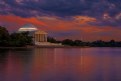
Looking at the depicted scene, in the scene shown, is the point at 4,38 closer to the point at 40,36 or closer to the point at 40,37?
the point at 40,36

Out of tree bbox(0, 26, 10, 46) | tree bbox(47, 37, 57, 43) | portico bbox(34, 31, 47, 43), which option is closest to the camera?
tree bbox(0, 26, 10, 46)

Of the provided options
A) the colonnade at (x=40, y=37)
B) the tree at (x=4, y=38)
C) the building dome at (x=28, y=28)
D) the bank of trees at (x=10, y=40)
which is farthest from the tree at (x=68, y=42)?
the tree at (x=4, y=38)

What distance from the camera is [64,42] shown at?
168 meters

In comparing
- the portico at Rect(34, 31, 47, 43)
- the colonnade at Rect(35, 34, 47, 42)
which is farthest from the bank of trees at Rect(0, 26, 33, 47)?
the colonnade at Rect(35, 34, 47, 42)

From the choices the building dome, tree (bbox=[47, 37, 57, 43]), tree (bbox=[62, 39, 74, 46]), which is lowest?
tree (bbox=[62, 39, 74, 46])

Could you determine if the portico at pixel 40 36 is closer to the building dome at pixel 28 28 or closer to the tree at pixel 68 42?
the building dome at pixel 28 28

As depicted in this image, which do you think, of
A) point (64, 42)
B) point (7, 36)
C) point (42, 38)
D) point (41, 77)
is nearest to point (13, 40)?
point (7, 36)

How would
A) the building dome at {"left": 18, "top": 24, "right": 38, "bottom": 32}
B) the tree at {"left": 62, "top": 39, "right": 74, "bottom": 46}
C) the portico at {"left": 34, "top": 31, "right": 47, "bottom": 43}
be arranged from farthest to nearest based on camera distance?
the building dome at {"left": 18, "top": 24, "right": 38, "bottom": 32}
the tree at {"left": 62, "top": 39, "right": 74, "bottom": 46}
the portico at {"left": 34, "top": 31, "right": 47, "bottom": 43}

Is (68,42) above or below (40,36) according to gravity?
below

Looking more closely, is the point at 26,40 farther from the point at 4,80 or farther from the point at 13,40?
the point at 4,80

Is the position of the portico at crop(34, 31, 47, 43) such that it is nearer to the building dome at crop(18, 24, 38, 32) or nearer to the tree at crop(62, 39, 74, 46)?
the building dome at crop(18, 24, 38, 32)

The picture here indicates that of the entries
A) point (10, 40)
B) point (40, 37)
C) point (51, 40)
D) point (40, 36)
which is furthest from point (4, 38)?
point (51, 40)

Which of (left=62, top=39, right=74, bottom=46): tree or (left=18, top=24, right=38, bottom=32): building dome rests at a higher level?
(left=18, top=24, right=38, bottom=32): building dome

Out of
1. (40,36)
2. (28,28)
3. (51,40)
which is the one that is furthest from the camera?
(28,28)
